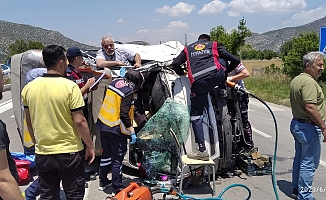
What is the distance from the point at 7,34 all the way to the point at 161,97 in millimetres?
96039

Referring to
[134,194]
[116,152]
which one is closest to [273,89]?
[116,152]

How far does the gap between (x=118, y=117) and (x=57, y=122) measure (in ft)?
4.13

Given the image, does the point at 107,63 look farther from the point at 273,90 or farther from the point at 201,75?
the point at 273,90

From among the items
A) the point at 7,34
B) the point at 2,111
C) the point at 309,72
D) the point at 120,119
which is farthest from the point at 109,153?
the point at 7,34

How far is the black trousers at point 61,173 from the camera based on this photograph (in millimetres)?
3250

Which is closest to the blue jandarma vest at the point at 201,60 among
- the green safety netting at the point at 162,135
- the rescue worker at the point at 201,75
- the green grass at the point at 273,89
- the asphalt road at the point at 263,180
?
the rescue worker at the point at 201,75

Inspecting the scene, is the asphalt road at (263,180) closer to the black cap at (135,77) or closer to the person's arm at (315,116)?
the person's arm at (315,116)

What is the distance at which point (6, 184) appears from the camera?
6.86 feet

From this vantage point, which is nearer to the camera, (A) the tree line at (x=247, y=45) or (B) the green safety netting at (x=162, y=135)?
(B) the green safety netting at (x=162, y=135)

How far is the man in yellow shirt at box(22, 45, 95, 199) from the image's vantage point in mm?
3160

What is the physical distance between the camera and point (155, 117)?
459cm

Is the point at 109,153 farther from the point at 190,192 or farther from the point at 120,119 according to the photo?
the point at 190,192

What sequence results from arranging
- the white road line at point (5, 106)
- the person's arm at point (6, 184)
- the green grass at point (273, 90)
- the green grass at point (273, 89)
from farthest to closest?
the green grass at point (273, 89) → the green grass at point (273, 90) → the white road line at point (5, 106) → the person's arm at point (6, 184)

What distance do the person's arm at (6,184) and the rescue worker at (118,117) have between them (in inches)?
89.7
